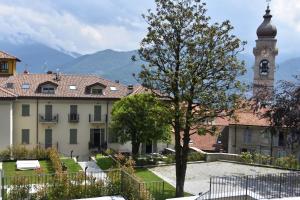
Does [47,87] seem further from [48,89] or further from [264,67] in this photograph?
[264,67]

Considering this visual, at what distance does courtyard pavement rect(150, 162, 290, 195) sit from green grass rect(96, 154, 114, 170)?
144 inches

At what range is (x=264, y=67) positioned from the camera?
69750mm

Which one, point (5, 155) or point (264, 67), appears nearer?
point (5, 155)

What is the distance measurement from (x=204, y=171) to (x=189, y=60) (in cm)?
1117

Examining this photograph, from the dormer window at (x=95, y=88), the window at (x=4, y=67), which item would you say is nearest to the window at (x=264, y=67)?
the dormer window at (x=95, y=88)

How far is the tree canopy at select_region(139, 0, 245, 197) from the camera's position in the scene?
2227cm

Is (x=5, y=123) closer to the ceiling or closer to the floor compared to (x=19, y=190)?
closer to the ceiling

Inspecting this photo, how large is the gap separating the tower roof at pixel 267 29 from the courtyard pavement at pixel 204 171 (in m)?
40.8

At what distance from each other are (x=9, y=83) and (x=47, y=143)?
274 inches

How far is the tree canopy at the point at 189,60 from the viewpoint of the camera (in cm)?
2227

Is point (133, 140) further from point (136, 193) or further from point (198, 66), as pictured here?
point (136, 193)

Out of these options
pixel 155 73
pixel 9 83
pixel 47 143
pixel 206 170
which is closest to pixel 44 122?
pixel 47 143

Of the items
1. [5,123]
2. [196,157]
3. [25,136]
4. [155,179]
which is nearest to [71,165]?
[155,179]

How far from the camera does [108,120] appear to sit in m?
43.8
